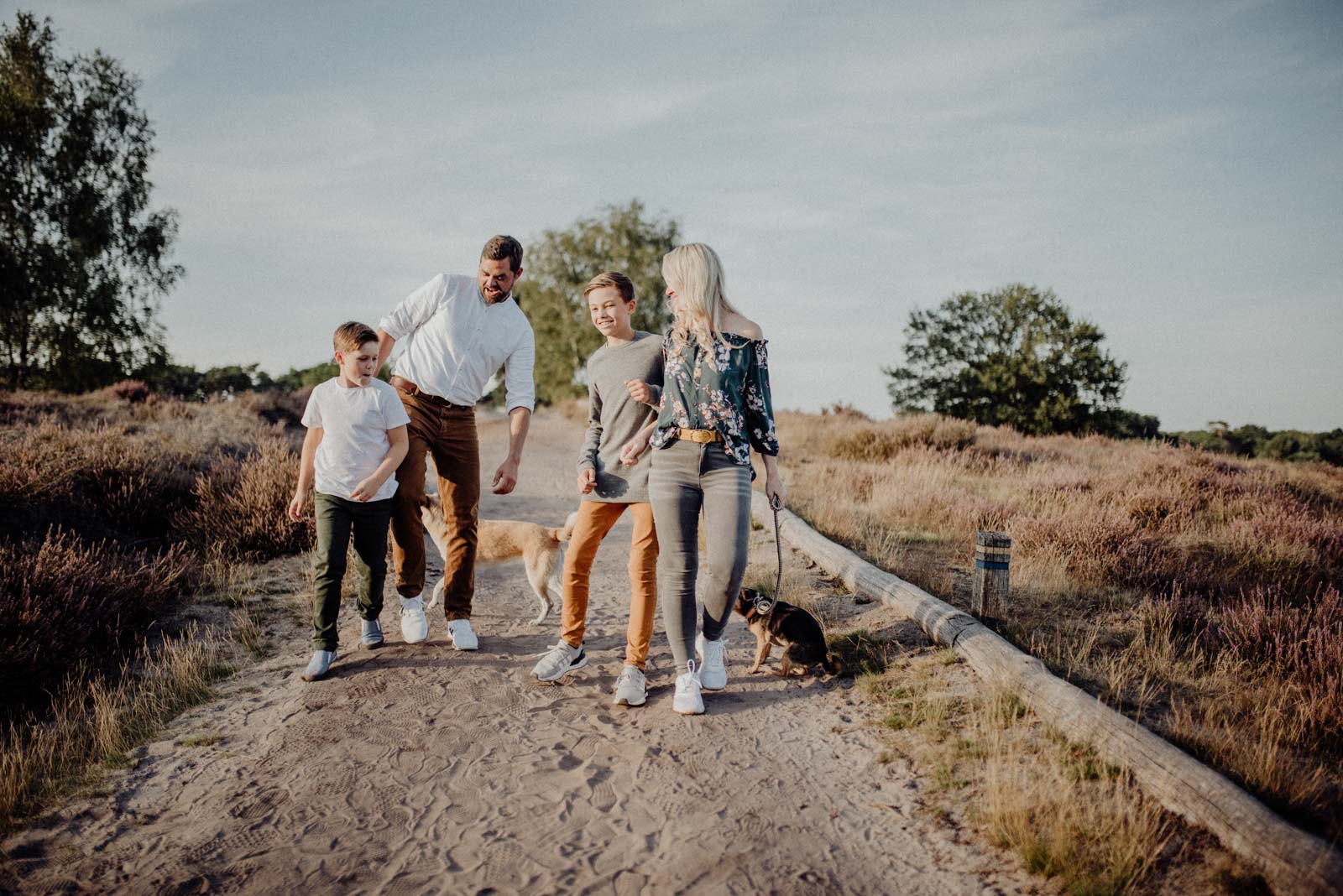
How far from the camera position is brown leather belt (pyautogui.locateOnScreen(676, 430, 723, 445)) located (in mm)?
3633

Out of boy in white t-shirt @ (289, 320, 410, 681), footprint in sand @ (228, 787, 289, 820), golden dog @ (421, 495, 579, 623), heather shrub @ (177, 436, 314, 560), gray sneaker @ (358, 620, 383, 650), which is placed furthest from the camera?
heather shrub @ (177, 436, 314, 560)

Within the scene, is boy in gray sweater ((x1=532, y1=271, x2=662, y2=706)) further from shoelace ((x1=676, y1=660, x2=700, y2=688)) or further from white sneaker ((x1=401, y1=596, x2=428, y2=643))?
white sneaker ((x1=401, y1=596, x2=428, y2=643))

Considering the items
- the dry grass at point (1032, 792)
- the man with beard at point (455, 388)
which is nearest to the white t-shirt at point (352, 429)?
the man with beard at point (455, 388)

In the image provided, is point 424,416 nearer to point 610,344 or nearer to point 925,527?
point 610,344

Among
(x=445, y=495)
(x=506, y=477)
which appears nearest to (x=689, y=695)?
(x=506, y=477)

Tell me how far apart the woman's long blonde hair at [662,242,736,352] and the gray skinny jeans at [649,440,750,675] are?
61 centimetres

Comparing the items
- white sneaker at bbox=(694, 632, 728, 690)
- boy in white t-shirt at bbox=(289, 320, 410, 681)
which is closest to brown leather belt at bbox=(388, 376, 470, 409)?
boy in white t-shirt at bbox=(289, 320, 410, 681)

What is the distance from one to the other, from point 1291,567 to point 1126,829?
Answer: 5066 mm

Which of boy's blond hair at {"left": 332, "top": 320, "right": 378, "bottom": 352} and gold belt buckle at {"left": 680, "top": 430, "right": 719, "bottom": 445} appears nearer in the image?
gold belt buckle at {"left": 680, "top": 430, "right": 719, "bottom": 445}

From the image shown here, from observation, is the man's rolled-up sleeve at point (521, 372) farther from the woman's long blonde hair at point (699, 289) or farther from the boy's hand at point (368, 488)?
the woman's long blonde hair at point (699, 289)

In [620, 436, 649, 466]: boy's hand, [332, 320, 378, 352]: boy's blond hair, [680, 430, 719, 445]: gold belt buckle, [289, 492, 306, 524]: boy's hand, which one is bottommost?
[289, 492, 306, 524]: boy's hand

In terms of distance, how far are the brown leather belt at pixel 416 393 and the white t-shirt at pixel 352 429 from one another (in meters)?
0.29

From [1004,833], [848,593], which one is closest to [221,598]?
[848,593]

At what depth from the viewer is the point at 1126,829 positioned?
270 cm
